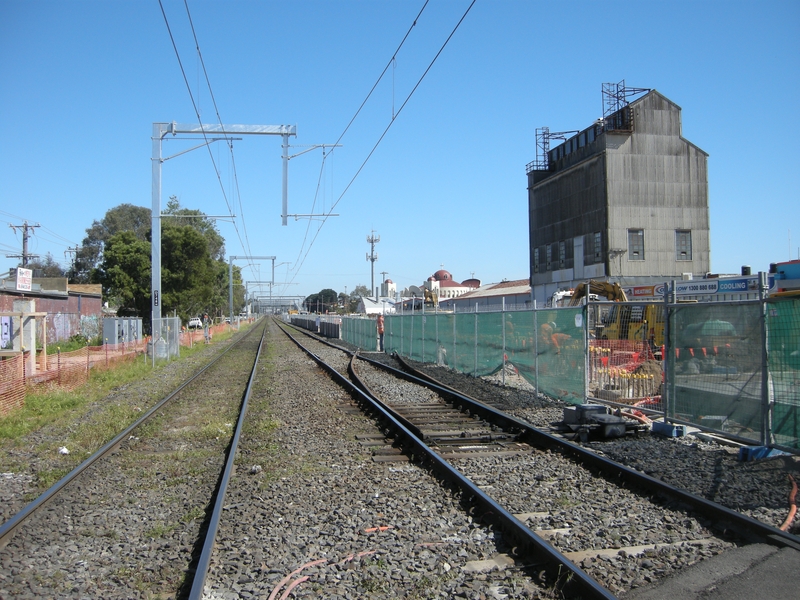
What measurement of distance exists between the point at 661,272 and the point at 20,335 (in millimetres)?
39860

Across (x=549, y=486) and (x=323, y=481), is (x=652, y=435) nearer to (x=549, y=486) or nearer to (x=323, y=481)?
(x=549, y=486)

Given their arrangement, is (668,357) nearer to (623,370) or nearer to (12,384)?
(623,370)

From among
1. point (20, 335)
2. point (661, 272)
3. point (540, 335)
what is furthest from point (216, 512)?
point (661, 272)

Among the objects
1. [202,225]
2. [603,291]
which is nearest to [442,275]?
[202,225]

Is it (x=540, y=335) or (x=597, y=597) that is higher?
(x=540, y=335)

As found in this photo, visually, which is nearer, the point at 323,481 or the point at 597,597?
the point at 597,597

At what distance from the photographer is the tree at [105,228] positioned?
9025 cm

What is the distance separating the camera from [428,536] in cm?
573

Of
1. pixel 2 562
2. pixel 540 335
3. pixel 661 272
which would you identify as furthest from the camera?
pixel 661 272

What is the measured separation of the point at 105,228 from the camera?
91188 millimetres

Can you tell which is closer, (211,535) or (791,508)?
(211,535)

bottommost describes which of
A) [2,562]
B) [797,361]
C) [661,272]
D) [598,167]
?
[2,562]

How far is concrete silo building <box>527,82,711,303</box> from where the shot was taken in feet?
147

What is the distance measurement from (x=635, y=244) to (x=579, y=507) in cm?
4169
